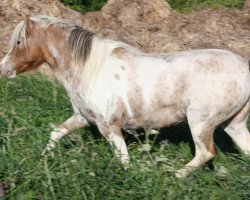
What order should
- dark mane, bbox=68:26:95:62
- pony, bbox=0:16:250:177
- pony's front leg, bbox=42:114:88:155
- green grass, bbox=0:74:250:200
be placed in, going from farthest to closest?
1. pony's front leg, bbox=42:114:88:155
2. dark mane, bbox=68:26:95:62
3. pony, bbox=0:16:250:177
4. green grass, bbox=0:74:250:200

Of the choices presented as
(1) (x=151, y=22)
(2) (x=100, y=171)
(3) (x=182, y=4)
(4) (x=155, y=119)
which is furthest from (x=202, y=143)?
(3) (x=182, y=4)

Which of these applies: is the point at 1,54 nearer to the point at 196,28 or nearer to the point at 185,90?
the point at 196,28

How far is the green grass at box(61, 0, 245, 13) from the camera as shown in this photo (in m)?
12.3

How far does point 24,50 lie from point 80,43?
54 cm

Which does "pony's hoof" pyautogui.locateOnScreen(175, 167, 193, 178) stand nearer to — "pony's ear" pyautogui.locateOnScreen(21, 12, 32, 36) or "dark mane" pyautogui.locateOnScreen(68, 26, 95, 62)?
"dark mane" pyautogui.locateOnScreen(68, 26, 95, 62)

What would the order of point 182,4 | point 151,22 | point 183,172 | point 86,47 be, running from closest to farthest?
point 183,172, point 86,47, point 151,22, point 182,4

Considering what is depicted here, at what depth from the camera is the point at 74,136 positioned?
590 centimetres

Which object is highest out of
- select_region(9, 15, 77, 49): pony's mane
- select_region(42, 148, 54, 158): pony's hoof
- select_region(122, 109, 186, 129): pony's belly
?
select_region(9, 15, 77, 49): pony's mane

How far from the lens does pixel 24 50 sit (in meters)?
6.16

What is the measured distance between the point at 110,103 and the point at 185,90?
63cm

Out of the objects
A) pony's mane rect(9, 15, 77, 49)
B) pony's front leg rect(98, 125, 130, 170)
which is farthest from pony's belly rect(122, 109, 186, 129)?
pony's mane rect(9, 15, 77, 49)

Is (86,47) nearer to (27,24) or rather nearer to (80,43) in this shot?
(80,43)

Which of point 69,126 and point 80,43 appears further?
point 69,126

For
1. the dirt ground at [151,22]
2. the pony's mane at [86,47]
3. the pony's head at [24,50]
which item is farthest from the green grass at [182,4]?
the pony's mane at [86,47]
